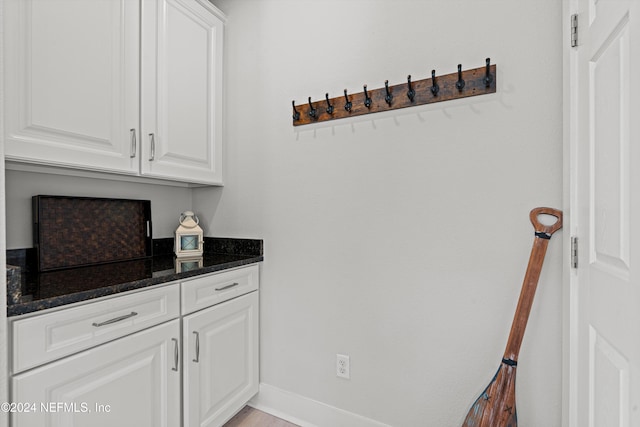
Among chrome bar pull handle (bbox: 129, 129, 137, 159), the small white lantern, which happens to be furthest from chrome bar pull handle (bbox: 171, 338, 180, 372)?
chrome bar pull handle (bbox: 129, 129, 137, 159)

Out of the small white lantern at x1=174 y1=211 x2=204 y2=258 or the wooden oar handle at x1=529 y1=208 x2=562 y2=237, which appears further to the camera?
the small white lantern at x1=174 y1=211 x2=204 y2=258

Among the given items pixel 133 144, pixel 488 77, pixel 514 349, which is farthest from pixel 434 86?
pixel 133 144

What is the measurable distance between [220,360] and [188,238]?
0.71 metres

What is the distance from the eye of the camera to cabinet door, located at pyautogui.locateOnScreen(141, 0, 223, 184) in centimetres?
160

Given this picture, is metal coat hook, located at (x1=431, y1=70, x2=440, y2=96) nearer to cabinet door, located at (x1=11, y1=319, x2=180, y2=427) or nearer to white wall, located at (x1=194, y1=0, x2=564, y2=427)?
white wall, located at (x1=194, y1=0, x2=564, y2=427)

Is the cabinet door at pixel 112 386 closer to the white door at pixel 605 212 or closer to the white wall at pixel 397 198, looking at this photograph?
the white wall at pixel 397 198

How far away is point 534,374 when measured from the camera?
1.31 meters

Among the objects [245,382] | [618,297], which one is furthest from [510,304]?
[245,382]

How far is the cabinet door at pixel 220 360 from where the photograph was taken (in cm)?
147

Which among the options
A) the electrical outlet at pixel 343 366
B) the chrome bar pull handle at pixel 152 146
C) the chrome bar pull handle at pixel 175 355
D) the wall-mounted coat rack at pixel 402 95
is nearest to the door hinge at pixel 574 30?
the wall-mounted coat rack at pixel 402 95

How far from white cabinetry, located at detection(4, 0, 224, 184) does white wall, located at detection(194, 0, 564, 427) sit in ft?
0.74

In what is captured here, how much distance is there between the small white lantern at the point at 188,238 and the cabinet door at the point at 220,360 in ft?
1.39

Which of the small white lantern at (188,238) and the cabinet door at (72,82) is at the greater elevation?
the cabinet door at (72,82)

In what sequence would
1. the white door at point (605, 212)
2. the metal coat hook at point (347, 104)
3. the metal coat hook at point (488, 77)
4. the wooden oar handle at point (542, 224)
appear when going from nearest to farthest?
the white door at point (605, 212) → the wooden oar handle at point (542, 224) → the metal coat hook at point (488, 77) → the metal coat hook at point (347, 104)
